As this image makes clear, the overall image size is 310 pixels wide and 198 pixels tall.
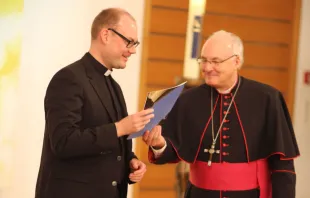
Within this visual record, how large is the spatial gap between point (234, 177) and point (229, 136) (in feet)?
0.69

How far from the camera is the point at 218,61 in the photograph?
2463 mm

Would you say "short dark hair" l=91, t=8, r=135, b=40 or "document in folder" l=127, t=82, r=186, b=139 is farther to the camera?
"short dark hair" l=91, t=8, r=135, b=40

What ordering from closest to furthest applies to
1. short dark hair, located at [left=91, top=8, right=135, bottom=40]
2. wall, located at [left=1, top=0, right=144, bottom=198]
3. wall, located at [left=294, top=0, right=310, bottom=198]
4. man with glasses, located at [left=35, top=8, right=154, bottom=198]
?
man with glasses, located at [left=35, top=8, right=154, bottom=198] → short dark hair, located at [left=91, top=8, right=135, bottom=40] → wall, located at [left=1, top=0, right=144, bottom=198] → wall, located at [left=294, top=0, right=310, bottom=198]

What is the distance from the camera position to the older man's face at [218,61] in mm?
2463

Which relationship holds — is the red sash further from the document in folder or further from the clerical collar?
the clerical collar

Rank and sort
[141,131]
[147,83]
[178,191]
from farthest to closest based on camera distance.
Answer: [147,83] < [178,191] < [141,131]

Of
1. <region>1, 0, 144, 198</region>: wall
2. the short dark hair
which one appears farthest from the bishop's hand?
<region>1, 0, 144, 198</region>: wall

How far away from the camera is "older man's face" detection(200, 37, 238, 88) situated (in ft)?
8.08

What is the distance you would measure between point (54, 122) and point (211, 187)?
0.94m

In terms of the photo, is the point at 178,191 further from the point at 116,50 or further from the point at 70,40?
the point at 70,40

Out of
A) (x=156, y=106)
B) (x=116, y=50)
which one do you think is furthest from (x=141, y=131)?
(x=116, y=50)

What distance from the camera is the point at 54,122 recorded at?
6.22 ft

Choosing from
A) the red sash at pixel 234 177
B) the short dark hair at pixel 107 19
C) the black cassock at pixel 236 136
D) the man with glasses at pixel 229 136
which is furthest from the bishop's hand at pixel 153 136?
the short dark hair at pixel 107 19

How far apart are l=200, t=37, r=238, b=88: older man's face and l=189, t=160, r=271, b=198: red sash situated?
43 cm
